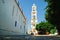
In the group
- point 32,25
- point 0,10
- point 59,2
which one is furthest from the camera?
point 32,25

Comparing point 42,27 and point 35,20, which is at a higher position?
point 35,20

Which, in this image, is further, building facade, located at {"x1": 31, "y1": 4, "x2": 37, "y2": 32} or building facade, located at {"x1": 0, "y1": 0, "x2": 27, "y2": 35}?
building facade, located at {"x1": 31, "y1": 4, "x2": 37, "y2": 32}

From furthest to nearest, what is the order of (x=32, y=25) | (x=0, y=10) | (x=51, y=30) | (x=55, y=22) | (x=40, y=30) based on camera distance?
1. (x=32, y=25)
2. (x=40, y=30)
3. (x=51, y=30)
4. (x=55, y=22)
5. (x=0, y=10)

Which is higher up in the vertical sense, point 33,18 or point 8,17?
point 33,18

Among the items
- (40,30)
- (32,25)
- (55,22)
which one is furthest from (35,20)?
(55,22)

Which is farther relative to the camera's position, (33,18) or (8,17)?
(33,18)

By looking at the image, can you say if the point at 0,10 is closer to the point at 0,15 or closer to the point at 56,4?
the point at 0,15

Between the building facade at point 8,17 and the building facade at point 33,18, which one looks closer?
the building facade at point 8,17

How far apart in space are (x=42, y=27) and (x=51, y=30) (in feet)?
10.7

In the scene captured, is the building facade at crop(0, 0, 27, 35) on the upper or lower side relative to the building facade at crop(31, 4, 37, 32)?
lower

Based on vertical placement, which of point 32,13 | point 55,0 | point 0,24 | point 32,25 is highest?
point 32,13

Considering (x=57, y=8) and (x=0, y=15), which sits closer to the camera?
(x=0, y=15)

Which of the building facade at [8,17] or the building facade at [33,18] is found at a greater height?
the building facade at [33,18]

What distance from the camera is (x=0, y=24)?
1112 centimetres
